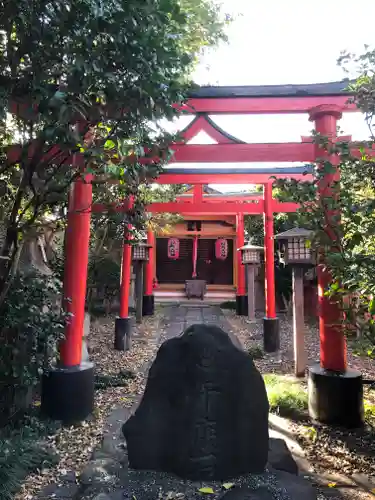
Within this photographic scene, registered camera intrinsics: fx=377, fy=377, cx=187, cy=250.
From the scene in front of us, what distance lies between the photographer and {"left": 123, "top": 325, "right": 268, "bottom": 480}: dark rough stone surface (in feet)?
8.38

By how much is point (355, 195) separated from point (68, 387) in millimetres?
3174

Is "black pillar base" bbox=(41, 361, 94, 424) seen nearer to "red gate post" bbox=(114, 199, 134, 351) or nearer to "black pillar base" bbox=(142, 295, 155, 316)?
"red gate post" bbox=(114, 199, 134, 351)

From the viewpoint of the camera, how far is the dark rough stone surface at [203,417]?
2.55 metres

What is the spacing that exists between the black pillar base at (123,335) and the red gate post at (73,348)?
11.9 feet

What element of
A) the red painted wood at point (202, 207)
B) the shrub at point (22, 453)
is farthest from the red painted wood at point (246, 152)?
the red painted wood at point (202, 207)

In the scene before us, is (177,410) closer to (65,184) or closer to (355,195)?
(65,184)

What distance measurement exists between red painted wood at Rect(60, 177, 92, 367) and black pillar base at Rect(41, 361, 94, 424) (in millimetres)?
168

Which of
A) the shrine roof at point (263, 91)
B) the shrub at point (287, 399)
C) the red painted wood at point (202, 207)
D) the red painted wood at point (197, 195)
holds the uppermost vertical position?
the red painted wood at point (197, 195)

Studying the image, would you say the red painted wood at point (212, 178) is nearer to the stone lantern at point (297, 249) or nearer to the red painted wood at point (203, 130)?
the red painted wood at point (203, 130)

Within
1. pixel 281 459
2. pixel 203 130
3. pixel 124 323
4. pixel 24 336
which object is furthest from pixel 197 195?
pixel 281 459

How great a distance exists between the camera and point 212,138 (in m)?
5.08

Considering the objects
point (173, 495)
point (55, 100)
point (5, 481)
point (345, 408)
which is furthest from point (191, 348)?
point (345, 408)

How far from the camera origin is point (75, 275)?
13.4 ft

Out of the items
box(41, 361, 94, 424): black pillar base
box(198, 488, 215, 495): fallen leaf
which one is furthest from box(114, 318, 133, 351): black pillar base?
box(198, 488, 215, 495): fallen leaf
